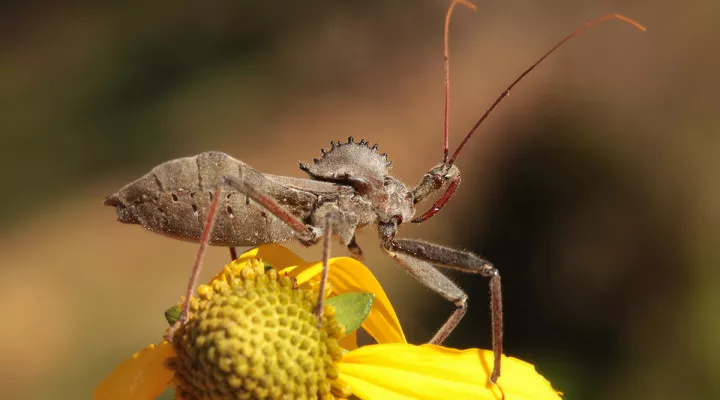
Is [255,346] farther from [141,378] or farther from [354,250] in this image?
[354,250]

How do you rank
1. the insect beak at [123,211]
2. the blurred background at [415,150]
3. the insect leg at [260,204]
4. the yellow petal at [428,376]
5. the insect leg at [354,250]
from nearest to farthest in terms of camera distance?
the yellow petal at [428,376] → the insect leg at [260,204] → the insect beak at [123,211] → the insect leg at [354,250] → the blurred background at [415,150]

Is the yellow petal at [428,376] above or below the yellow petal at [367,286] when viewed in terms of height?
below

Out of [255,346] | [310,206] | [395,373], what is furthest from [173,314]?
[310,206]

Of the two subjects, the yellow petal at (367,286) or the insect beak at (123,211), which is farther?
the insect beak at (123,211)

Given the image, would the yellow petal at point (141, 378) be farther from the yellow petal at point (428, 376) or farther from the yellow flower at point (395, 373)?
A: the yellow petal at point (428, 376)

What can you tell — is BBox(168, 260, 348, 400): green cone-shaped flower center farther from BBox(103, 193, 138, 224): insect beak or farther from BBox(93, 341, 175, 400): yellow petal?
BBox(103, 193, 138, 224): insect beak

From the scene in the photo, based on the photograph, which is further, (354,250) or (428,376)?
(354,250)

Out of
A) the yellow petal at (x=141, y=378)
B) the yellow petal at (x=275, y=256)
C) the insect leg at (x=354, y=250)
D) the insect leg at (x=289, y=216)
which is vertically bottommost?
the yellow petal at (x=141, y=378)

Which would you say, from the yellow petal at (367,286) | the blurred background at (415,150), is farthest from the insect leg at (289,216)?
the blurred background at (415,150)
